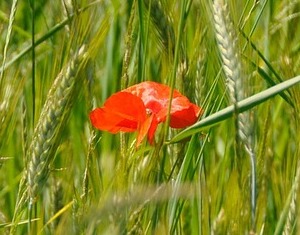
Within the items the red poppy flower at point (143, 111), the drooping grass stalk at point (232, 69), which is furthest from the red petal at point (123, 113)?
the drooping grass stalk at point (232, 69)

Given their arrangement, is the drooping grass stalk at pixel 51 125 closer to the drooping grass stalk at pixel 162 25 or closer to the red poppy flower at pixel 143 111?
the red poppy flower at pixel 143 111

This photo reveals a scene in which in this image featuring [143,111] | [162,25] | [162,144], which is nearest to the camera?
[162,144]

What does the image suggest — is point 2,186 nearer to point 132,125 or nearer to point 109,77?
point 109,77

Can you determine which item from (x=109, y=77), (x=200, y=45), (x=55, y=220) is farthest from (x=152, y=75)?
(x=55, y=220)

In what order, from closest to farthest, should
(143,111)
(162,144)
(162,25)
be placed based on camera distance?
(162,144) < (143,111) < (162,25)

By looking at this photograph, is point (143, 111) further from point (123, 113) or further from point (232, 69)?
point (232, 69)

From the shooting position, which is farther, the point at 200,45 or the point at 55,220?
the point at 200,45

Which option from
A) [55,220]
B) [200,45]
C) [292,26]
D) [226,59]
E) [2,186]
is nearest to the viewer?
[226,59]

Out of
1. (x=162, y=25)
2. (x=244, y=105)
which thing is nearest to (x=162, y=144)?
(x=244, y=105)
